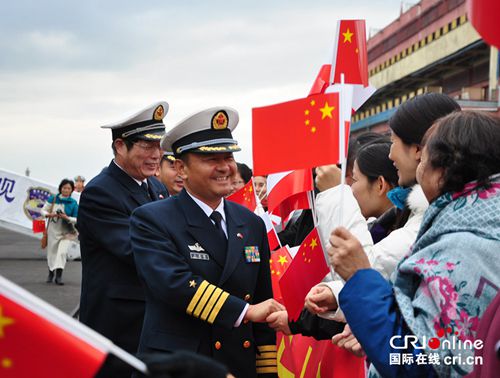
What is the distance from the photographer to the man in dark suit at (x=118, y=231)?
392 centimetres

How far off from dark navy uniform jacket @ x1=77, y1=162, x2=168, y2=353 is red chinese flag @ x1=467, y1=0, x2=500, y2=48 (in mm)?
2559

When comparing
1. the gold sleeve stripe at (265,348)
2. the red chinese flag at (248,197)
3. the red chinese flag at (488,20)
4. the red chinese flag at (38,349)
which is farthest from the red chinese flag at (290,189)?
the red chinese flag at (38,349)

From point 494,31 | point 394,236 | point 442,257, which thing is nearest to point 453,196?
point 442,257

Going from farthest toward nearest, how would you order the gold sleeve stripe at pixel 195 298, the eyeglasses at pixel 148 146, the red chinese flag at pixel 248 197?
1. the red chinese flag at pixel 248 197
2. the eyeglasses at pixel 148 146
3. the gold sleeve stripe at pixel 195 298

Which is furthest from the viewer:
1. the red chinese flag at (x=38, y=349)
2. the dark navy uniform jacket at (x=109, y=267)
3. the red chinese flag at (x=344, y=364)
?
the dark navy uniform jacket at (x=109, y=267)

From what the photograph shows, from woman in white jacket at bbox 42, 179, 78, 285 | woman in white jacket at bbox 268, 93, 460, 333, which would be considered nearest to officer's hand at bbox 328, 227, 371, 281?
woman in white jacket at bbox 268, 93, 460, 333

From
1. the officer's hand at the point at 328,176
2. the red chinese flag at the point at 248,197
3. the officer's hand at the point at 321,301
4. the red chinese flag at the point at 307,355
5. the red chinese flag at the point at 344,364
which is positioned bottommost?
the red chinese flag at the point at 307,355

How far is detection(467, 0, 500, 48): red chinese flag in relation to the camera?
156 cm

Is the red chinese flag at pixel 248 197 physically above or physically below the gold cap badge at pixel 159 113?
below

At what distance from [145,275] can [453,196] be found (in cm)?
131

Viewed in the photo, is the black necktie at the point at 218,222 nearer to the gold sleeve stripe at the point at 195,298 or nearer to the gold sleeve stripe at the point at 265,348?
the gold sleeve stripe at the point at 195,298

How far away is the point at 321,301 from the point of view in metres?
3.09

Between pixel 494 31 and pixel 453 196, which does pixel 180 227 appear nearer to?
pixel 453 196

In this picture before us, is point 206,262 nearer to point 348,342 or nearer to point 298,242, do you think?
point 348,342
